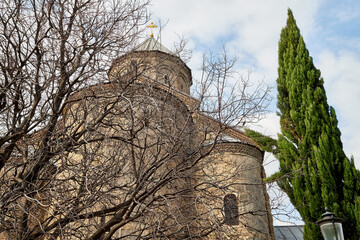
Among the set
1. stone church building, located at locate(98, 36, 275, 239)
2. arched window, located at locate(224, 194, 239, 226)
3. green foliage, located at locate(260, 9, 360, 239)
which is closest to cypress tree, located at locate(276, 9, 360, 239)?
green foliage, located at locate(260, 9, 360, 239)

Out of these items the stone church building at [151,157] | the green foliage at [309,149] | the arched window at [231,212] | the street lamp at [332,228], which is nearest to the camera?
the street lamp at [332,228]

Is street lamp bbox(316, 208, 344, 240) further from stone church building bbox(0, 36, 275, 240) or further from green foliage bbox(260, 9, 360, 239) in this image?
green foliage bbox(260, 9, 360, 239)

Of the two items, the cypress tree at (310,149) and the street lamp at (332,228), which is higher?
the cypress tree at (310,149)

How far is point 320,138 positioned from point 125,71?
474cm

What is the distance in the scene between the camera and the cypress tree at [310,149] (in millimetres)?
7930

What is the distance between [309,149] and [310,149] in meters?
0.03

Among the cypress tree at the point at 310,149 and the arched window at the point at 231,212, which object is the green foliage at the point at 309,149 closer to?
the cypress tree at the point at 310,149

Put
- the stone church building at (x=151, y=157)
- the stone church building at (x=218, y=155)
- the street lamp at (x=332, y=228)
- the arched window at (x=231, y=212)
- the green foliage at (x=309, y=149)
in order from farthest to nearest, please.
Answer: the green foliage at (x=309, y=149) < the stone church building at (x=218, y=155) < the arched window at (x=231, y=212) < the stone church building at (x=151, y=157) < the street lamp at (x=332, y=228)

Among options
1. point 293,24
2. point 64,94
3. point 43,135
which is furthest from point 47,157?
point 293,24

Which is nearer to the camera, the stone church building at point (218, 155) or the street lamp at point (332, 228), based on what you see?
the street lamp at point (332, 228)

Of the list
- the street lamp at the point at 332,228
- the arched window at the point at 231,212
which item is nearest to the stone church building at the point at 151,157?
the arched window at the point at 231,212

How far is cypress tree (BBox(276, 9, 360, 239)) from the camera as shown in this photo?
7.93 meters

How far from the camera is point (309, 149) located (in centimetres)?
877

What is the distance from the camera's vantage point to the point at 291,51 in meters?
10.3
